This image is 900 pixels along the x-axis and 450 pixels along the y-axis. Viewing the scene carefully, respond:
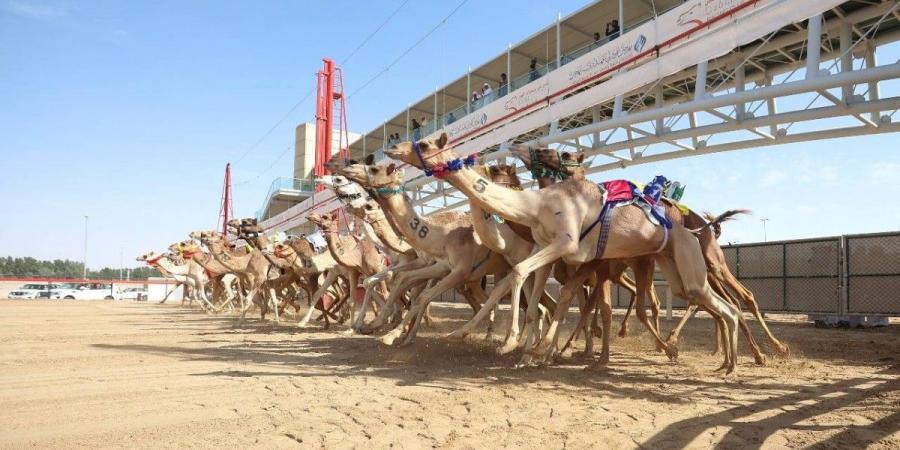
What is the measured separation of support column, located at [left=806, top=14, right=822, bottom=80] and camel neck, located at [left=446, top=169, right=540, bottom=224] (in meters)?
6.85

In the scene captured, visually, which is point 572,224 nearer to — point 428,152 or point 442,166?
point 442,166

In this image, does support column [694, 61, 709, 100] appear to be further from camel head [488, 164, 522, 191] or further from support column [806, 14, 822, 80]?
camel head [488, 164, 522, 191]

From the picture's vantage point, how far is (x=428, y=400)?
5223mm

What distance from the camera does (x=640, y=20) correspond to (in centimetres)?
1781

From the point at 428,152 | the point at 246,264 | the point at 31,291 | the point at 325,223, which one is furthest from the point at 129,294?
the point at 428,152

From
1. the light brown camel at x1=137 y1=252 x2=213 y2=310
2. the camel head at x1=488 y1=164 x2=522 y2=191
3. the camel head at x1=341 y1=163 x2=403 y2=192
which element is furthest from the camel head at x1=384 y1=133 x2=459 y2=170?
the light brown camel at x1=137 y1=252 x2=213 y2=310

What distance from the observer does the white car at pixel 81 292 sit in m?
44.5

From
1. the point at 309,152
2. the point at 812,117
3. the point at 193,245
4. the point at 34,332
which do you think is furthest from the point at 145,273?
the point at 812,117

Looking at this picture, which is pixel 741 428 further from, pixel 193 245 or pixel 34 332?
pixel 193 245

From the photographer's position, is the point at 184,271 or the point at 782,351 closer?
the point at 782,351

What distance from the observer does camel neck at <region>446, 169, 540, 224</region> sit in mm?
6832

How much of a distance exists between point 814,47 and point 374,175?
8.51 metres

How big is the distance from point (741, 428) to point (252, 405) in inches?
156

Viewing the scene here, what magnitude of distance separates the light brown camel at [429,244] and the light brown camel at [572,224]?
136cm
